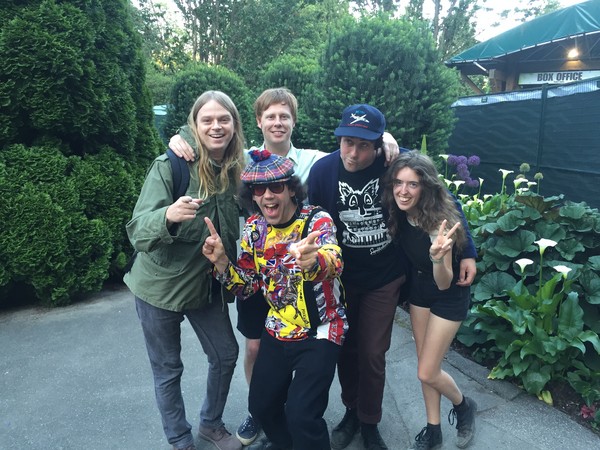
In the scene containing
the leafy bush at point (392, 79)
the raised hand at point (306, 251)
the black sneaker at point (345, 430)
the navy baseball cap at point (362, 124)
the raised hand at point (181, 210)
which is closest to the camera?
the raised hand at point (306, 251)

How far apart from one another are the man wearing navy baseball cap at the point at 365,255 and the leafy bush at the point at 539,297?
1201mm

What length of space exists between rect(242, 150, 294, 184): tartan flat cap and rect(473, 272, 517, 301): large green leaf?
87.0 inches

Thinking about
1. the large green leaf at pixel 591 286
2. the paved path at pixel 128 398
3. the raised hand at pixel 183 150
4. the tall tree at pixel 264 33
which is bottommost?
the paved path at pixel 128 398

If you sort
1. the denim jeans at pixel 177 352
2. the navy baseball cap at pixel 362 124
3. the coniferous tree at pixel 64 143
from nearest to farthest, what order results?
the navy baseball cap at pixel 362 124
the denim jeans at pixel 177 352
the coniferous tree at pixel 64 143

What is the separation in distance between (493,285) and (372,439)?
5.67ft

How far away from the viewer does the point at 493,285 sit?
3.68 metres

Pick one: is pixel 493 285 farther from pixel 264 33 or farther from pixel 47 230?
pixel 264 33

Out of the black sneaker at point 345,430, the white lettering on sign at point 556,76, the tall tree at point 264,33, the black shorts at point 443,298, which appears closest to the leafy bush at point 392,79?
the black shorts at point 443,298

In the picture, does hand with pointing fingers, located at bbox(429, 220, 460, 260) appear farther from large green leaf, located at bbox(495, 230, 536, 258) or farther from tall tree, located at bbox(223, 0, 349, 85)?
tall tree, located at bbox(223, 0, 349, 85)

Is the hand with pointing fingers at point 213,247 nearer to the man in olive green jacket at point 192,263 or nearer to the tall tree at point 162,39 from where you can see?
the man in olive green jacket at point 192,263

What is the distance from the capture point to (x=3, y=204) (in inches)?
172

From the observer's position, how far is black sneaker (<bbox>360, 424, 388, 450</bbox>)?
2.69m

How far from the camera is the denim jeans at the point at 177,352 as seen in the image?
247cm

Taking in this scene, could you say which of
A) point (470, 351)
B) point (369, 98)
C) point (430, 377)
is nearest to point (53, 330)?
point (430, 377)
